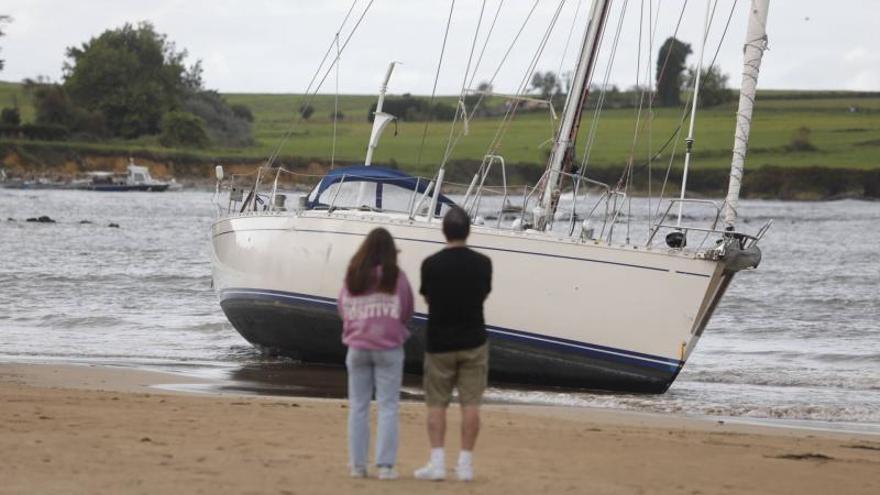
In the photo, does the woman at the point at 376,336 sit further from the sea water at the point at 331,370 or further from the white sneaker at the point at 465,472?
the sea water at the point at 331,370

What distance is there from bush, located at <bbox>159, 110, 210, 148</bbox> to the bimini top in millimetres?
126744

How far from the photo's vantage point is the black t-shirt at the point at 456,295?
36.7ft

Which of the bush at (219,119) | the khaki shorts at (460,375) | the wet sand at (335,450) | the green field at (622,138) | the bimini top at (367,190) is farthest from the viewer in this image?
the bush at (219,119)

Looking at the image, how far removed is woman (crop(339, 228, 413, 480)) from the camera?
36.1ft

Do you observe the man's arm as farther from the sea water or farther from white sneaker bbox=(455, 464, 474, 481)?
the sea water

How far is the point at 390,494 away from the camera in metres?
10.7

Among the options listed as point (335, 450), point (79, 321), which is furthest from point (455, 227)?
point (79, 321)

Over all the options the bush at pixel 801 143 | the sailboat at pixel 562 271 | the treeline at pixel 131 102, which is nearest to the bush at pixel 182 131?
the treeline at pixel 131 102

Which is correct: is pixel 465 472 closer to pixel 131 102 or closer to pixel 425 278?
pixel 425 278

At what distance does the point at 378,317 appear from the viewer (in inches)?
434

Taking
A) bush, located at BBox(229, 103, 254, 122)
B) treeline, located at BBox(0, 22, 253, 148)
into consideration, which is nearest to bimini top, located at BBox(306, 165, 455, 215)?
treeline, located at BBox(0, 22, 253, 148)

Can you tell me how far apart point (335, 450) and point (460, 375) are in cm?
169

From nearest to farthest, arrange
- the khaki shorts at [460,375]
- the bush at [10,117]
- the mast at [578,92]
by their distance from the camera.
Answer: the khaki shorts at [460,375]
the mast at [578,92]
the bush at [10,117]

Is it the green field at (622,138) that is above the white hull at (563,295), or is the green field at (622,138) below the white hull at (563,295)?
above
